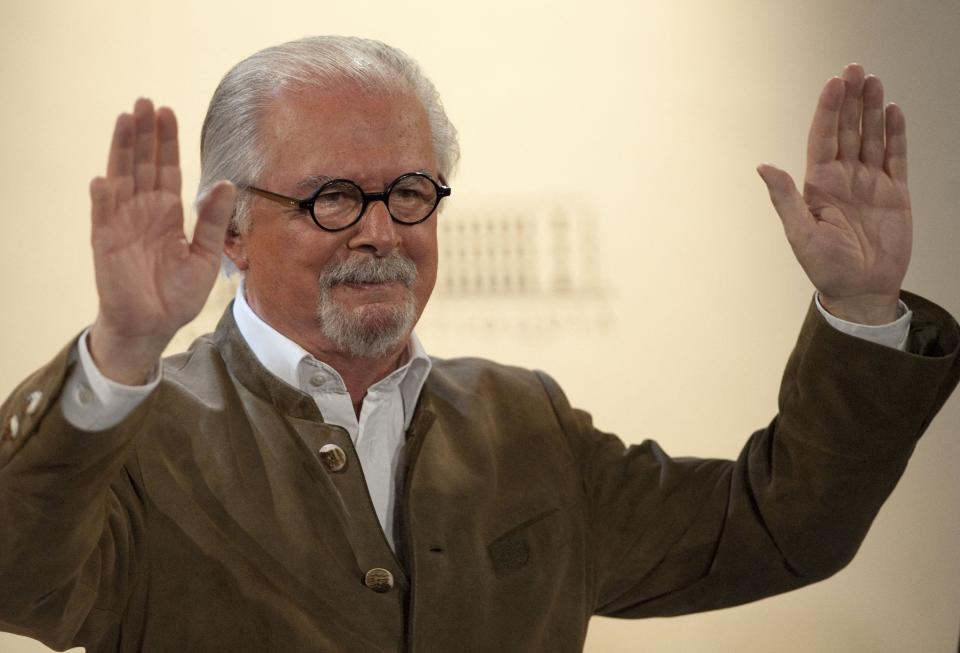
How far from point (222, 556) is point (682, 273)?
169cm

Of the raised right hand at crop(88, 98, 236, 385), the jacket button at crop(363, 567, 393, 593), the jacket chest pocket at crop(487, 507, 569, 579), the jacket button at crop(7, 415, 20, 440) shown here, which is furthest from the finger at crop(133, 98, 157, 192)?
the jacket chest pocket at crop(487, 507, 569, 579)

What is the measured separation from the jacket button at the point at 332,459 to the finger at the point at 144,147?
48 cm

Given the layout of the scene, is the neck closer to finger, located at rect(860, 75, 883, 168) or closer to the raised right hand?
the raised right hand

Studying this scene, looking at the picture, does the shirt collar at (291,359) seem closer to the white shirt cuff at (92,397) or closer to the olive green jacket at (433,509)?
the olive green jacket at (433,509)

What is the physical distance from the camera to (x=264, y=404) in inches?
66.6

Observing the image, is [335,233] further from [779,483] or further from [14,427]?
[779,483]

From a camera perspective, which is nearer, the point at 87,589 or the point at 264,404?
the point at 87,589

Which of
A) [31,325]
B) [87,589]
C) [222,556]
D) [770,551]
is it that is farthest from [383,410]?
A: [31,325]

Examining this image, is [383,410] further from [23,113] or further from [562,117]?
[23,113]

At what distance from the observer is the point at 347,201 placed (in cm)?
171

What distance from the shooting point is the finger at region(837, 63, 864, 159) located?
5.36 feet

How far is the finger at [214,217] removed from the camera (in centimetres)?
137

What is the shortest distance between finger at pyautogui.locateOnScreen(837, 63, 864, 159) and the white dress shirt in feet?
0.74

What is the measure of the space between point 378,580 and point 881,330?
766 mm
